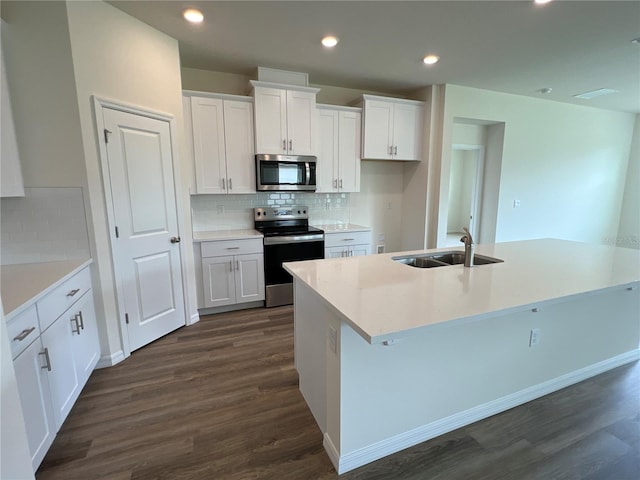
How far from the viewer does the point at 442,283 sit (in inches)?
64.2

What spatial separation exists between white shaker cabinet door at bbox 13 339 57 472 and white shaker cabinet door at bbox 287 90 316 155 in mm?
2806

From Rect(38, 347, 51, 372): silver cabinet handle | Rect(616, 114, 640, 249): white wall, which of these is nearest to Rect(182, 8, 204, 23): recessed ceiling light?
Rect(38, 347, 51, 372): silver cabinet handle

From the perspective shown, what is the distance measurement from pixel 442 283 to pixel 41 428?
2.15m

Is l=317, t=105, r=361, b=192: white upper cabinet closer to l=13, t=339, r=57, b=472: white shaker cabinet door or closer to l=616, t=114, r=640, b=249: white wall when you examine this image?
l=13, t=339, r=57, b=472: white shaker cabinet door

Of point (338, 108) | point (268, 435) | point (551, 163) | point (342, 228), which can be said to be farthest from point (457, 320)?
point (551, 163)

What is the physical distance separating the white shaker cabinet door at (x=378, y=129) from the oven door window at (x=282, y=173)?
3.04ft

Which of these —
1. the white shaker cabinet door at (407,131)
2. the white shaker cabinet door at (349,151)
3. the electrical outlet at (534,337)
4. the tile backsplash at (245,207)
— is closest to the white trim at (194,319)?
the tile backsplash at (245,207)

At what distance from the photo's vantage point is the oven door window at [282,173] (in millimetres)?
3438

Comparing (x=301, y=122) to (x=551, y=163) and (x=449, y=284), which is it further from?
(x=551, y=163)

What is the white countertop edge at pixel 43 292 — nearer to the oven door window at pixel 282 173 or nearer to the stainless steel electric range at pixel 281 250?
the stainless steel electric range at pixel 281 250

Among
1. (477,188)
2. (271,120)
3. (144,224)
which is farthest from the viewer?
(477,188)

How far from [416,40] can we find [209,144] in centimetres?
225

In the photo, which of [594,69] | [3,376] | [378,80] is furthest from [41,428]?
[594,69]

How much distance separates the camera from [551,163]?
4.89m
